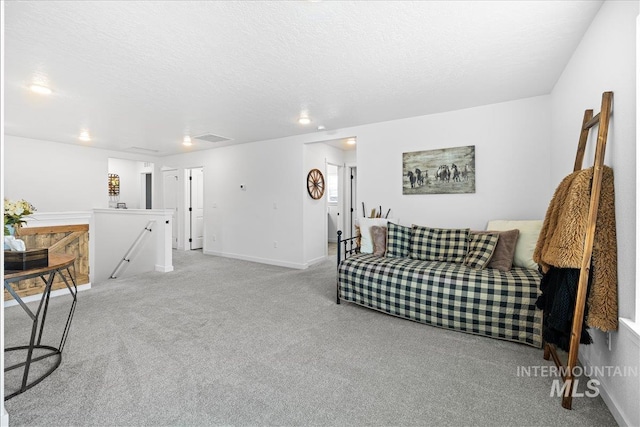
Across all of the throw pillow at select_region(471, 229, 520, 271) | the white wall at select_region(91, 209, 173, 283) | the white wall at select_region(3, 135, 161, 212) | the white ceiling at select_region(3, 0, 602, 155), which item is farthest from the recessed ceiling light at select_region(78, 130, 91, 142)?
the throw pillow at select_region(471, 229, 520, 271)

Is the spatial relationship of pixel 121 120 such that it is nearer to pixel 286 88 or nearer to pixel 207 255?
pixel 286 88

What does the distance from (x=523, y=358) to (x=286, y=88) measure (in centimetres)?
312

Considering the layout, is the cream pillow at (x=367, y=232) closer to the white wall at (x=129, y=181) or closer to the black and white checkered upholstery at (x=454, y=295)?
the black and white checkered upholstery at (x=454, y=295)

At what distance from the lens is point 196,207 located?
7.20 m

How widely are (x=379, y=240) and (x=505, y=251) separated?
128cm

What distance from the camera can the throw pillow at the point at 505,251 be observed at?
9.00 ft

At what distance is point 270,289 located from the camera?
3885 mm

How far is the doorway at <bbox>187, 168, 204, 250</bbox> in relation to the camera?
277 inches

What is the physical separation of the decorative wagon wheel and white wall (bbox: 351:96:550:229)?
128 cm

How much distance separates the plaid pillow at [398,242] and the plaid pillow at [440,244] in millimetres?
66

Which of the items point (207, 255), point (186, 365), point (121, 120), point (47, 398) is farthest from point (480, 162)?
point (207, 255)

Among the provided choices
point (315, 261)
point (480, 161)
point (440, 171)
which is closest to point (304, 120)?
point (440, 171)

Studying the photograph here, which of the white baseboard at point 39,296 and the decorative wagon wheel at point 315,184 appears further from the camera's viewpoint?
the decorative wagon wheel at point 315,184

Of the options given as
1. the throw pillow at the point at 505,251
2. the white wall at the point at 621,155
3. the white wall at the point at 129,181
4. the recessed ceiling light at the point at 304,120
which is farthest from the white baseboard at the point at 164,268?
the white wall at the point at 621,155
